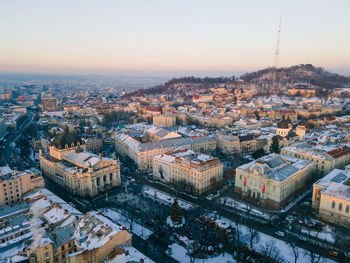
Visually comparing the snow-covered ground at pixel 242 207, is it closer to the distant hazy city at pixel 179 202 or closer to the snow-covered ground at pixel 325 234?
the distant hazy city at pixel 179 202

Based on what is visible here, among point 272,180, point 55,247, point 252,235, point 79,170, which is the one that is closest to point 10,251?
point 55,247

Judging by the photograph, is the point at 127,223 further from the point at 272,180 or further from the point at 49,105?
the point at 49,105

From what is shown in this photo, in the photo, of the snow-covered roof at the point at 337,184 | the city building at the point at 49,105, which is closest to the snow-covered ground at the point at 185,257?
the snow-covered roof at the point at 337,184

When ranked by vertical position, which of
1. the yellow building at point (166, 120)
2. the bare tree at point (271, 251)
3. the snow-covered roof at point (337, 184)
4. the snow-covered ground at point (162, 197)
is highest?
the snow-covered roof at point (337, 184)

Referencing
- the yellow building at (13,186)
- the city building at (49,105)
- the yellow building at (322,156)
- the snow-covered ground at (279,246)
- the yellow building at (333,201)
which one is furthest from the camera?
the city building at (49,105)

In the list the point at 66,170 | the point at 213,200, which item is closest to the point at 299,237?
the point at 213,200

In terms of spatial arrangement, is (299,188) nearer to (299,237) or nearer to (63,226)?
(299,237)
